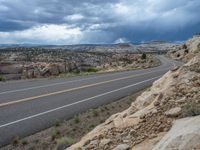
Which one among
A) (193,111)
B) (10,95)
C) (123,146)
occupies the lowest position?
(10,95)

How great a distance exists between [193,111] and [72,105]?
11.3 meters

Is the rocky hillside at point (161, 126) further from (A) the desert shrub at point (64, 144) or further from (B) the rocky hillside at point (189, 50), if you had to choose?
(B) the rocky hillside at point (189, 50)

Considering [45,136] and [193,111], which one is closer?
[193,111]

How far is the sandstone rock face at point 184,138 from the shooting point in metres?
5.95

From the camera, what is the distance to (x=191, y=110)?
7.61 meters

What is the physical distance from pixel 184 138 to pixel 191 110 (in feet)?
5.10

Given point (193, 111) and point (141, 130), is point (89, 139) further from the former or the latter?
point (193, 111)

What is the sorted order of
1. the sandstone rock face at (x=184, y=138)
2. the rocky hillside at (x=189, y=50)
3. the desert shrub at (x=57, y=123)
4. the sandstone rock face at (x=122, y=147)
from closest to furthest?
1. the sandstone rock face at (x=184, y=138)
2. the sandstone rock face at (x=122, y=147)
3. the desert shrub at (x=57, y=123)
4. the rocky hillside at (x=189, y=50)

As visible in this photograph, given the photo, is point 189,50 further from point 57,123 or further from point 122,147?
point 122,147

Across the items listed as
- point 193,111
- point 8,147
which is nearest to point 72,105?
point 8,147

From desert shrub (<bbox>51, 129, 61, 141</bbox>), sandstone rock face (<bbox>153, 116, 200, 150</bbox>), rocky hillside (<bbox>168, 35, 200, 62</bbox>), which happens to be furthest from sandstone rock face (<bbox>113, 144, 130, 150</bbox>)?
rocky hillside (<bbox>168, 35, 200, 62</bbox>)

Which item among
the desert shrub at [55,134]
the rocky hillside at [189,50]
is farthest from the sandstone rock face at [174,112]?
the rocky hillside at [189,50]

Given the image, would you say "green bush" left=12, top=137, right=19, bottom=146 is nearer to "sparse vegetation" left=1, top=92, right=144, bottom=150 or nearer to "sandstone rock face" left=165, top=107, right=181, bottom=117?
"sparse vegetation" left=1, top=92, right=144, bottom=150

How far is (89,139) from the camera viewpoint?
841cm
